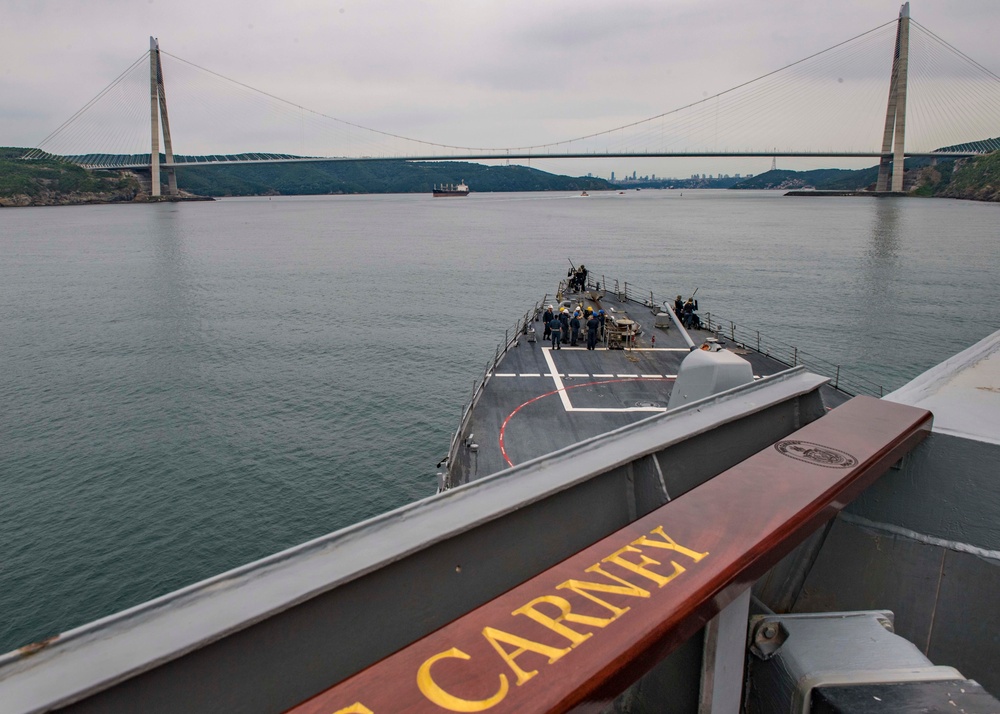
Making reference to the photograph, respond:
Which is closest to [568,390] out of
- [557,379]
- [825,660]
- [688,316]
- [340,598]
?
[557,379]

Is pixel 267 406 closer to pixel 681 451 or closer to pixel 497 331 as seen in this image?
pixel 497 331

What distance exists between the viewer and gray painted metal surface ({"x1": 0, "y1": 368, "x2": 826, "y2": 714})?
6.45 ft

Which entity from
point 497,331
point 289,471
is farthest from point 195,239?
point 289,471

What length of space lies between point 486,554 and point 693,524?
2.73ft

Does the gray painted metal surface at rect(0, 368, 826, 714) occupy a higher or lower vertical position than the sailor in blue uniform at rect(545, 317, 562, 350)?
higher

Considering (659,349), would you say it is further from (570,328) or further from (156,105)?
(156,105)

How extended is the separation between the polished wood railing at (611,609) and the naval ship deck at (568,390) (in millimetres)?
11040

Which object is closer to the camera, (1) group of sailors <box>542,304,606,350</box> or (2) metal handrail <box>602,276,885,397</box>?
(1) group of sailors <box>542,304,606,350</box>

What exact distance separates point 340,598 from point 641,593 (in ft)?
3.41

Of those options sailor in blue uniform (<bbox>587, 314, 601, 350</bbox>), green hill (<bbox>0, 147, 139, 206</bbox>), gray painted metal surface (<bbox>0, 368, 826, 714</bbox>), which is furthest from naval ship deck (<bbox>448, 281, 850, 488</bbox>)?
green hill (<bbox>0, 147, 139, 206</bbox>)

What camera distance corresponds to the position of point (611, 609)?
2156 mm

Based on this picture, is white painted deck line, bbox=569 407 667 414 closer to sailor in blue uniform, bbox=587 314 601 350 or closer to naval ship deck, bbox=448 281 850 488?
naval ship deck, bbox=448 281 850 488

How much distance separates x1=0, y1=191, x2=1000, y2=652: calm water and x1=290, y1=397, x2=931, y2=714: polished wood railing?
1507cm

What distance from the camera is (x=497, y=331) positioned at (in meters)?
40.0
